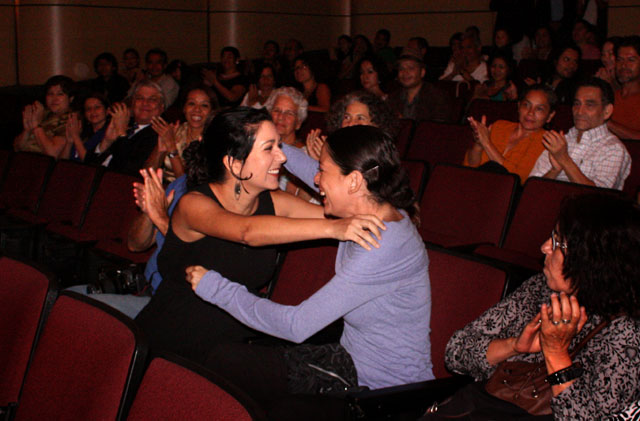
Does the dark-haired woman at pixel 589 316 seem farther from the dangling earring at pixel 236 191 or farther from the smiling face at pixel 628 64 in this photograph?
the smiling face at pixel 628 64

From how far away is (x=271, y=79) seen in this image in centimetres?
696

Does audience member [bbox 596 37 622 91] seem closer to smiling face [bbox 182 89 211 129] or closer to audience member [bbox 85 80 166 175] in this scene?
smiling face [bbox 182 89 211 129]

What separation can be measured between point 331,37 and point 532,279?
10212mm

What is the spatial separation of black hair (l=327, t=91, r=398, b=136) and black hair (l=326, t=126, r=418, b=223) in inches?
60.8

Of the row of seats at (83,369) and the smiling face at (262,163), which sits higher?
the smiling face at (262,163)

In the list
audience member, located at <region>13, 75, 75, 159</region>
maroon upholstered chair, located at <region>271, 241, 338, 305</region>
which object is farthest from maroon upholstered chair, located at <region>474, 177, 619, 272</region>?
audience member, located at <region>13, 75, 75, 159</region>

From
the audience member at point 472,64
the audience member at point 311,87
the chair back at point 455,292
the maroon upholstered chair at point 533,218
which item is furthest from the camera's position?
the audience member at point 472,64

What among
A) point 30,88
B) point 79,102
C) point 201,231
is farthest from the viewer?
point 30,88

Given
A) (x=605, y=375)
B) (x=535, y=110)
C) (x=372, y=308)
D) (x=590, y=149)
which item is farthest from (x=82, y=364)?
(x=535, y=110)

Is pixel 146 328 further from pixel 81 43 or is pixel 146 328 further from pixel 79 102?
pixel 81 43

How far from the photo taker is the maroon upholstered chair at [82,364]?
1.40m

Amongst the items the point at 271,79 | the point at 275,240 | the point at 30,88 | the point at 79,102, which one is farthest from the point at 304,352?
the point at 30,88

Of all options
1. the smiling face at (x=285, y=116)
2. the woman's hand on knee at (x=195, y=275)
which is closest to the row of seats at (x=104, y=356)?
the woman's hand on knee at (x=195, y=275)

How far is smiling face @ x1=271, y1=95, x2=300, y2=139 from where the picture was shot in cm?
383
